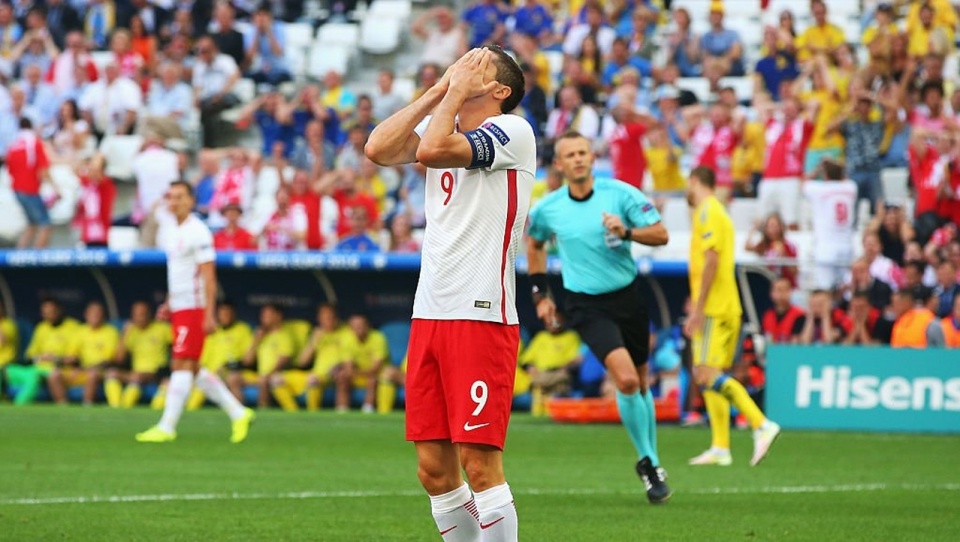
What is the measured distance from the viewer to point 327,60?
2731 centimetres

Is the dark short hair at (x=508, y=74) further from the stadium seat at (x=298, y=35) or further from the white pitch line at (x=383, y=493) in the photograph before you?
the stadium seat at (x=298, y=35)

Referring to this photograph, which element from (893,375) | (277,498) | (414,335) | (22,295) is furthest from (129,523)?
(22,295)

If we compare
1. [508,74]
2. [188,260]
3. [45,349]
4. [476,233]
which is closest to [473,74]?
[508,74]

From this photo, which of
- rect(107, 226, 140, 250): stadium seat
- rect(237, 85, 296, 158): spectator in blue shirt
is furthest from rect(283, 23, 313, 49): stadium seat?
rect(107, 226, 140, 250): stadium seat

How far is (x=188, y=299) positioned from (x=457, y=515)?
9302 mm

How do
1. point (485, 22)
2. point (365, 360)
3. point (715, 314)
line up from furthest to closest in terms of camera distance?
point (485, 22) → point (365, 360) → point (715, 314)

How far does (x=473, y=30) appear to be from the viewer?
25.4 meters

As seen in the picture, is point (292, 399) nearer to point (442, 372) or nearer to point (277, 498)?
point (277, 498)

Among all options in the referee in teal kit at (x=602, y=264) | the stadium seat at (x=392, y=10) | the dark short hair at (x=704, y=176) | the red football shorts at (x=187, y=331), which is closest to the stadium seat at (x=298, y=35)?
the stadium seat at (x=392, y=10)

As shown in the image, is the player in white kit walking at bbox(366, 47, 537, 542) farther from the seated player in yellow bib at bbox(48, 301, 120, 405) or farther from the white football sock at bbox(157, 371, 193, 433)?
the seated player in yellow bib at bbox(48, 301, 120, 405)

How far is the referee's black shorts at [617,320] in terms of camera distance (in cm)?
1103

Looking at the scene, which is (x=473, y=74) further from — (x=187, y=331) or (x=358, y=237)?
(x=358, y=237)

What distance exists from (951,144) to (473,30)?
8.48 meters

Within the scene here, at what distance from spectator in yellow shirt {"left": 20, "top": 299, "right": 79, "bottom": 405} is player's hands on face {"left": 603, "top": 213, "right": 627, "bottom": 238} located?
45.4ft
